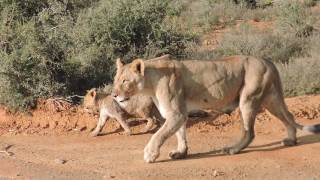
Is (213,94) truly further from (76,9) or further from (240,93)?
(76,9)

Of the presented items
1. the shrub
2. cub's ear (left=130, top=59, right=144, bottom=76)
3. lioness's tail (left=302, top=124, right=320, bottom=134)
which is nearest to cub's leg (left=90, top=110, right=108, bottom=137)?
cub's ear (left=130, top=59, right=144, bottom=76)

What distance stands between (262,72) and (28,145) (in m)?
4.00

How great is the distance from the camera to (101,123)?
11281 mm

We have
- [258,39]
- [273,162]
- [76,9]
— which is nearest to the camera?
[273,162]

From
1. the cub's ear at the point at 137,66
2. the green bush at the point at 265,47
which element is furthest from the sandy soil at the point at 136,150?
the green bush at the point at 265,47

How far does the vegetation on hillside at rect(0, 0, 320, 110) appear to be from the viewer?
40.3 feet

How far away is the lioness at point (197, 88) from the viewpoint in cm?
888

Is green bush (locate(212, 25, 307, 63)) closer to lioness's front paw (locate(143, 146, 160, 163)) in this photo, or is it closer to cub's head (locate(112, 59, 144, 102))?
cub's head (locate(112, 59, 144, 102))

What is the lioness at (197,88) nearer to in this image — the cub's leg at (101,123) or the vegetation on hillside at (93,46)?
the cub's leg at (101,123)

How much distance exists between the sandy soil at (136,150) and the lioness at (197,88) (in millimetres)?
336

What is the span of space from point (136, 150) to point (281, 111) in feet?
7.29

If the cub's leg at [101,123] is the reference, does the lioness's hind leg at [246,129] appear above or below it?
above

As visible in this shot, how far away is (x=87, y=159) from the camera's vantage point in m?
9.48

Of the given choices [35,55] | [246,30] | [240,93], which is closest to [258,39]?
[246,30]
